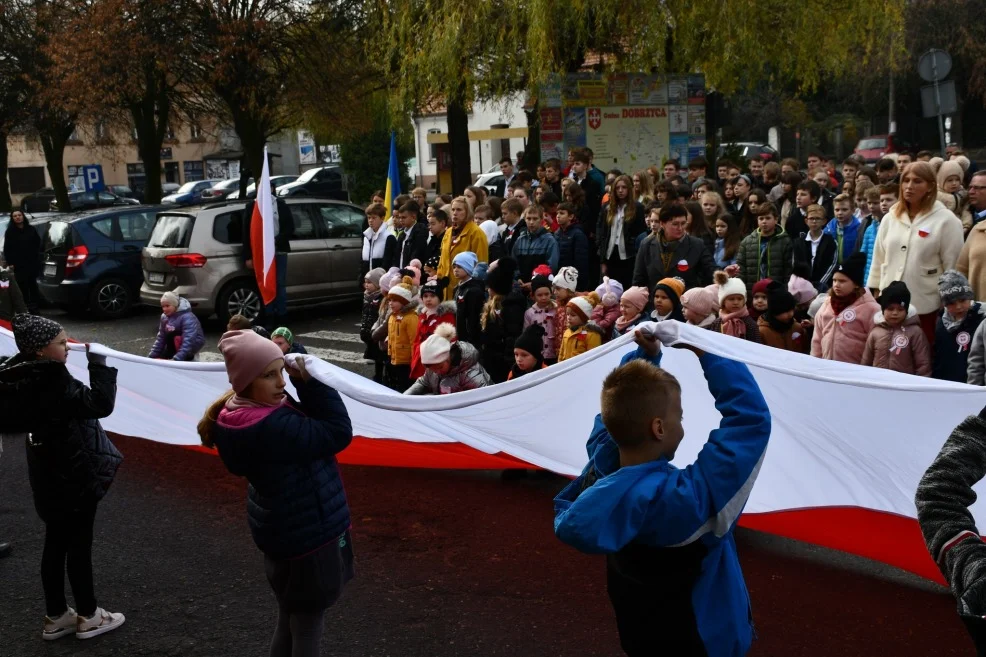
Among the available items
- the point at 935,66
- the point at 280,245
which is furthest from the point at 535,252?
the point at 935,66

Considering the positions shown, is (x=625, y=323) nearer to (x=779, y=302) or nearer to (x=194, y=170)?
(x=779, y=302)

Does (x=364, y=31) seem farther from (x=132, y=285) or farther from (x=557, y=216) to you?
(x=557, y=216)

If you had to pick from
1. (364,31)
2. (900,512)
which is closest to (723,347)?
(900,512)

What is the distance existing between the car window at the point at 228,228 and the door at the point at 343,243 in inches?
50.9

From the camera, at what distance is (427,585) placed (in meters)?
5.95

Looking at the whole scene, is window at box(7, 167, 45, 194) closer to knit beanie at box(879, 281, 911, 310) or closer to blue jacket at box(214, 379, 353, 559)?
knit beanie at box(879, 281, 911, 310)


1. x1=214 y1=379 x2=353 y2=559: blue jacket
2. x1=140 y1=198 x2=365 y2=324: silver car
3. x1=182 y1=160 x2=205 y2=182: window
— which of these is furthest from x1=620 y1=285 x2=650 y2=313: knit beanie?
x1=182 y1=160 x2=205 y2=182: window

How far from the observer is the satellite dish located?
1363 centimetres

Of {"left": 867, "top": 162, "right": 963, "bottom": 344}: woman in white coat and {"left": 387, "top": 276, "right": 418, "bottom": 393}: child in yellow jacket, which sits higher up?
{"left": 867, "top": 162, "right": 963, "bottom": 344}: woman in white coat

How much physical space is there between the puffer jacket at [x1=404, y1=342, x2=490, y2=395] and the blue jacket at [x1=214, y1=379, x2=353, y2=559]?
11.1ft

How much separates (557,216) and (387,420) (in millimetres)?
4916

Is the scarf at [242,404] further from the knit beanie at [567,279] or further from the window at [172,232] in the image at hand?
the window at [172,232]

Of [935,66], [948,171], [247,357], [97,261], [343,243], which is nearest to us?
[247,357]

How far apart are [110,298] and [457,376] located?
11082 millimetres
